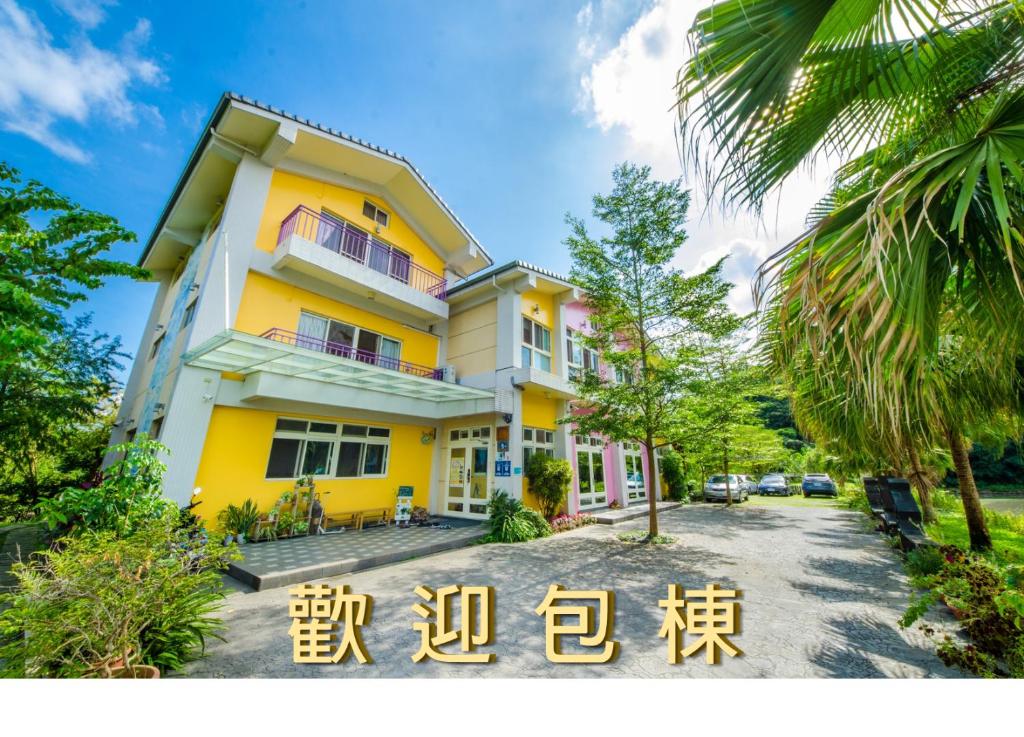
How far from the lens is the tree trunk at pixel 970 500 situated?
20.6ft

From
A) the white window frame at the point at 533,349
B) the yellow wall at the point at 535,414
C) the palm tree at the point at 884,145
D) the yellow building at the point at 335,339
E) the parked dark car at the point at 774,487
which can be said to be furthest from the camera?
the parked dark car at the point at 774,487

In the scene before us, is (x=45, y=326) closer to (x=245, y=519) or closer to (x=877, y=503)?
(x=245, y=519)

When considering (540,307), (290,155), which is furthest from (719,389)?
(290,155)

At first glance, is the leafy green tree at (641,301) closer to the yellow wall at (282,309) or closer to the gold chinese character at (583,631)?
the gold chinese character at (583,631)

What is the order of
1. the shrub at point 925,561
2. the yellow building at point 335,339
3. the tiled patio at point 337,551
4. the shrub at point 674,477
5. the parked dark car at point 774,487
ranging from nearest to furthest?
the shrub at point 925,561
the tiled patio at point 337,551
the yellow building at point 335,339
the shrub at point 674,477
the parked dark car at point 774,487

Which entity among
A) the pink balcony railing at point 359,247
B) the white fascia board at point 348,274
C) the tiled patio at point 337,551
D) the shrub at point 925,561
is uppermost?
the pink balcony railing at point 359,247

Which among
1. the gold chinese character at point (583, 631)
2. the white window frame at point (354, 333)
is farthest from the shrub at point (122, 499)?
the white window frame at point (354, 333)

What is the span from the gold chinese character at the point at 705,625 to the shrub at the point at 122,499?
19.0 ft

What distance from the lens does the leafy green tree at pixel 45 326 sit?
5.06 meters

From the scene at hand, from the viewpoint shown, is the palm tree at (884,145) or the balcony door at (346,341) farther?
the balcony door at (346,341)

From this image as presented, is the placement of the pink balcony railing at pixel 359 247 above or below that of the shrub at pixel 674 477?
above

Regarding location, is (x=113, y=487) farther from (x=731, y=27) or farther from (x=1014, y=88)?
(x=1014, y=88)

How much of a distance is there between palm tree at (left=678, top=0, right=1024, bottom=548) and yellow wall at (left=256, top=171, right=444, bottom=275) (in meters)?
10.4
